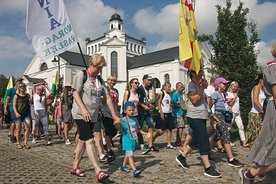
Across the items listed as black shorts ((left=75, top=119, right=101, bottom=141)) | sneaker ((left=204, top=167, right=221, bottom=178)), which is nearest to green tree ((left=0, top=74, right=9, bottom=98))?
black shorts ((left=75, top=119, right=101, bottom=141))

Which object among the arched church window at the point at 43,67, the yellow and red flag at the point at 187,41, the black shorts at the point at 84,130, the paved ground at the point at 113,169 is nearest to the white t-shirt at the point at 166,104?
the paved ground at the point at 113,169

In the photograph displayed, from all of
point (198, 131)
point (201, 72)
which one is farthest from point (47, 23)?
point (198, 131)

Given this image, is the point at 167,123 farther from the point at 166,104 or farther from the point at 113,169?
the point at 113,169

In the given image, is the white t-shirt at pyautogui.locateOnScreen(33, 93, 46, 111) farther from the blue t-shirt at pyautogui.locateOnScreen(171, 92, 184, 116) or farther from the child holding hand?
the child holding hand

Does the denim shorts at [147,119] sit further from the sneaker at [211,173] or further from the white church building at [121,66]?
the white church building at [121,66]

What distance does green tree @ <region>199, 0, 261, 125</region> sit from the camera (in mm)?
10594

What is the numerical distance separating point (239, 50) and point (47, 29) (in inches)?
299

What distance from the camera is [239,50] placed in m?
10.6

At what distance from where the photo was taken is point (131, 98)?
712 cm

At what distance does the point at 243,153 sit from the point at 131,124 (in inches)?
137

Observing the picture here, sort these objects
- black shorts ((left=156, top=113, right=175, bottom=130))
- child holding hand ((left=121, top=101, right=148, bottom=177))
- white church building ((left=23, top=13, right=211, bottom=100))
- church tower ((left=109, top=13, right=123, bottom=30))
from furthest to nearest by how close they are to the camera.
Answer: church tower ((left=109, top=13, right=123, bottom=30)), white church building ((left=23, top=13, right=211, bottom=100)), black shorts ((left=156, top=113, right=175, bottom=130)), child holding hand ((left=121, top=101, right=148, bottom=177))

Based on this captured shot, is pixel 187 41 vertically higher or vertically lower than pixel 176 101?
higher

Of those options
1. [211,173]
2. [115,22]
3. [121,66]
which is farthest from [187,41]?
[115,22]

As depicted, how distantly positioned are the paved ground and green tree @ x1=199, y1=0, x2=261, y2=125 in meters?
3.84
